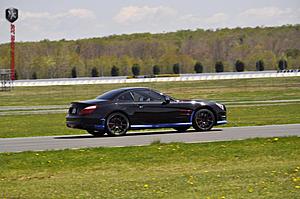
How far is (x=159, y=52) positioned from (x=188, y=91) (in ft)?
263

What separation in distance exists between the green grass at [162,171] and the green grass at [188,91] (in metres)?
37.0

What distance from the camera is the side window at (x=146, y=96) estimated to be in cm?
2062

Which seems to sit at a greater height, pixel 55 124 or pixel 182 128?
pixel 182 128

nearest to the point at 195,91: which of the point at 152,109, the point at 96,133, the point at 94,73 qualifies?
the point at 96,133

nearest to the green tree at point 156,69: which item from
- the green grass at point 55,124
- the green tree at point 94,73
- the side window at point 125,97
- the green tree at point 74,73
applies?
the green tree at point 94,73

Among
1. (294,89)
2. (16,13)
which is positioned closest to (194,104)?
(294,89)

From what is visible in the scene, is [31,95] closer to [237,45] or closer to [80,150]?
[80,150]

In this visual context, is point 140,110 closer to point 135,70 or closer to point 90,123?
point 90,123

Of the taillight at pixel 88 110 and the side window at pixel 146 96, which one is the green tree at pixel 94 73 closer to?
the side window at pixel 146 96

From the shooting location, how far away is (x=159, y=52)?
140 metres

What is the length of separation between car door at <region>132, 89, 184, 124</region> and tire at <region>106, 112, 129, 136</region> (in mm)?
350

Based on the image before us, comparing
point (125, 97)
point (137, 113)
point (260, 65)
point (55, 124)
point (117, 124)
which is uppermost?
point (260, 65)

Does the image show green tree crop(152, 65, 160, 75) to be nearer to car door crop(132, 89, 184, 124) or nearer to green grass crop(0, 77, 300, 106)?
green grass crop(0, 77, 300, 106)

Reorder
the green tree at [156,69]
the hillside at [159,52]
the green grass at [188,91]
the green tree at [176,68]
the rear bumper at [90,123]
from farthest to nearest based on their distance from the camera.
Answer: the hillside at [159,52]
the green tree at [176,68]
the green tree at [156,69]
the green grass at [188,91]
the rear bumper at [90,123]
